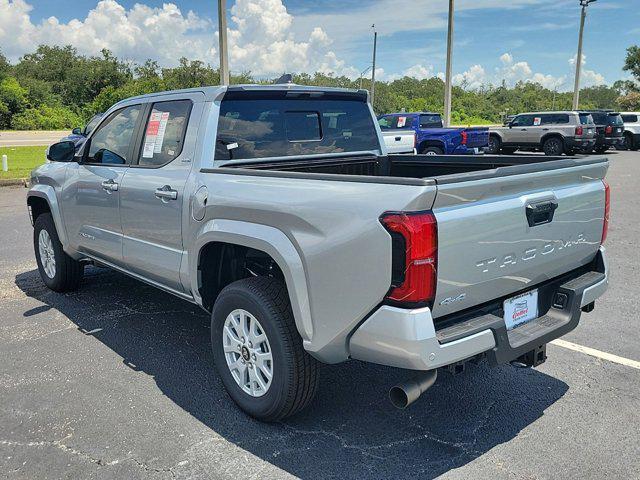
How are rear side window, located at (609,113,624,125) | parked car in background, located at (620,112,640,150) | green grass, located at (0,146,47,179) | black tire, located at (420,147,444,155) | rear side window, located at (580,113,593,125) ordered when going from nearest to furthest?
1. green grass, located at (0,146,47,179)
2. black tire, located at (420,147,444,155)
3. rear side window, located at (580,113,593,125)
4. rear side window, located at (609,113,624,125)
5. parked car in background, located at (620,112,640,150)

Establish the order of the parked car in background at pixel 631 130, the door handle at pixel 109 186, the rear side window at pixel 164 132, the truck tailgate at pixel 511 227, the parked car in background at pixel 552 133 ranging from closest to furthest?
the truck tailgate at pixel 511 227
the rear side window at pixel 164 132
the door handle at pixel 109 186
the parked car in background at pixel 552 133
the parked car in background at pixel 631 130

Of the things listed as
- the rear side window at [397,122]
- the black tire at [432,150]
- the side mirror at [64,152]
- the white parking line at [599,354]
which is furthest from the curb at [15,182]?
the white parking line at [599,354]

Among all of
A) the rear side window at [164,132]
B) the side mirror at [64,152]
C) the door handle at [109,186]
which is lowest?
the door handle at [109,186]

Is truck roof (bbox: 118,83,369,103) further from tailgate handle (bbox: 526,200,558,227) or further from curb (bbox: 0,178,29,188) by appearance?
curb (bbox: 0,178,29,188)

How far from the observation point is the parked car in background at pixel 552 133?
22.2 metres

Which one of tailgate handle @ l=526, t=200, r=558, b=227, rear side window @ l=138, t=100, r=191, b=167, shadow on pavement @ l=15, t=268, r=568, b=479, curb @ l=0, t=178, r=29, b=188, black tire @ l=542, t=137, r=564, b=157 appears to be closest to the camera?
tailgate handle @ l=526, t=200, r=558, b=227

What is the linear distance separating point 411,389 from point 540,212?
1119 mm

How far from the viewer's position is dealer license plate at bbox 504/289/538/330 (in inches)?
119

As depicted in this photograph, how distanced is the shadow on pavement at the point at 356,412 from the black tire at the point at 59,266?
966 mm

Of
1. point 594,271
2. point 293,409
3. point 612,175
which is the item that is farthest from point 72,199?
point 612,175

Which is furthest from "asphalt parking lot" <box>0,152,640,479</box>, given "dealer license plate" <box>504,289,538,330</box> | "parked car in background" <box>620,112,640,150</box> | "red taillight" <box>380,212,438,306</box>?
"parked car in background" <box>620,112,640,150</box>

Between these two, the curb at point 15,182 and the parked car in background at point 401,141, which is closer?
the curb at point 15,182

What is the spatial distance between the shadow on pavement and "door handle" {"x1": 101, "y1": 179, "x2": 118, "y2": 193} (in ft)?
3.89

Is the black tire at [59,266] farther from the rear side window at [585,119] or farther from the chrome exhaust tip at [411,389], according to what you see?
the rear side window at [585,119]
